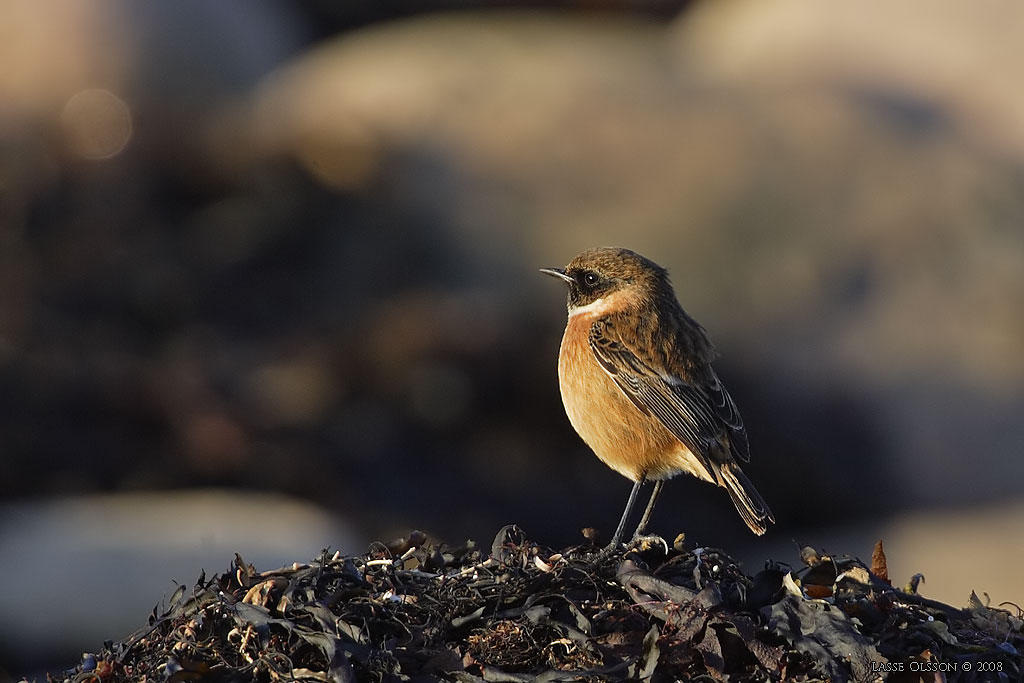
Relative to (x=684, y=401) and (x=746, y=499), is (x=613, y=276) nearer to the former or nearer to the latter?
(x=684, y=401)

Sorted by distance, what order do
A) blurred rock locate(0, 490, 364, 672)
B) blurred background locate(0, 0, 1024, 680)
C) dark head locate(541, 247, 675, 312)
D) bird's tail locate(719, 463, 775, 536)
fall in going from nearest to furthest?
bird's tail locate(719, 463, 775, 536) < dark head locate(541, 247, 675, 312) < blurred rock locate(0, 490, 364, 672) < blurred background locate(0, 0, 1024, 680)

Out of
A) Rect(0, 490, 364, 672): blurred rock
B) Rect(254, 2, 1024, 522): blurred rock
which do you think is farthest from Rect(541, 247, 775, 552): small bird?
Rect(254, 2, 1024, 522): blurred rock

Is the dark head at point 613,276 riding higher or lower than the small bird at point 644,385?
higher

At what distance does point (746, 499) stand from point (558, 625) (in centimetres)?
196

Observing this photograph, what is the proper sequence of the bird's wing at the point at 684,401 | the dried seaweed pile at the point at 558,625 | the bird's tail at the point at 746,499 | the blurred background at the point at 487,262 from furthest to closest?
the blurred background at the point at 487,262 < the bird's wing at the point at 684,401 < the bird's tail at the point at 746,499 < the dried seaweed pile at the point at 558,625

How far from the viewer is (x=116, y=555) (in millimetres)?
9703

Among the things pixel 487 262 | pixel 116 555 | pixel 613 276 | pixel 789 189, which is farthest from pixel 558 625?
pixel 789 189

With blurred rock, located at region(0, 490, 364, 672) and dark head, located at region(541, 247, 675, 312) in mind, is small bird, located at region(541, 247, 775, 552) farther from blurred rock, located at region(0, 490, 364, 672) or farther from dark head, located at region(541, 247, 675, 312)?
blurred rock, located at region(0, 490, 364, 672)

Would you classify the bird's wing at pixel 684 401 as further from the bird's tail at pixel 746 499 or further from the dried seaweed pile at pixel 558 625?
the dried seaweed pile at pixel 558 625

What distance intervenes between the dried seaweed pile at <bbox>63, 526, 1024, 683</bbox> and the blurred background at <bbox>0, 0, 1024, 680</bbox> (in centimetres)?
580

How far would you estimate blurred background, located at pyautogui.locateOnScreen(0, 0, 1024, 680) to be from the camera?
13.6m

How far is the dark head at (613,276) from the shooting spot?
6.71m

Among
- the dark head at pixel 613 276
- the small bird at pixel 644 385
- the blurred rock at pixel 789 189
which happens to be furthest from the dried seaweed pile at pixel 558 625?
the blurred rock at pixel 789 189

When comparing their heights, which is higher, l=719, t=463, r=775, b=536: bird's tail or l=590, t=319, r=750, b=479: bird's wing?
l=590, t=319, r=750, b=479: bird's wing
